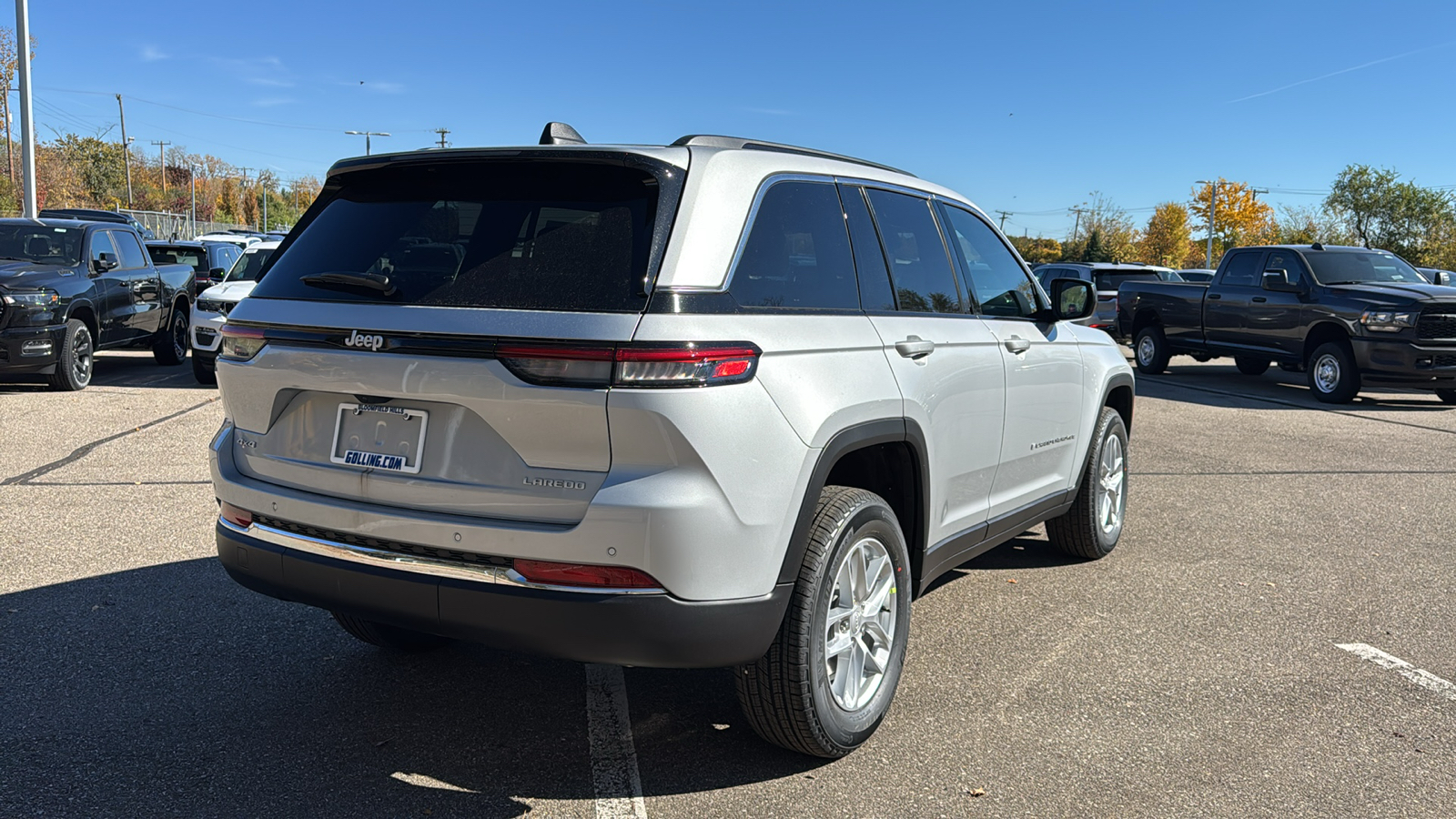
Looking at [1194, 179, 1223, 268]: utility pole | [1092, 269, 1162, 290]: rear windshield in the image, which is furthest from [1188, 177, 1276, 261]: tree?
[1092, 269, 1162, 290]: rear windshield

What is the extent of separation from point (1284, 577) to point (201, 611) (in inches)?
206

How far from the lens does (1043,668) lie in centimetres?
424

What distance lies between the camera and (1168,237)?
81.2 m

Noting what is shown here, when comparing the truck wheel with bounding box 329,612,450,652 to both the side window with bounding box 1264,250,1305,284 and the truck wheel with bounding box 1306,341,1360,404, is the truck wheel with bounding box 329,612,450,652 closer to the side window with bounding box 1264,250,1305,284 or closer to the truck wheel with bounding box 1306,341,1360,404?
the truck wheel with bounding box 1306,341,1360,404

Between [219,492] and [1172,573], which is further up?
[219,492]

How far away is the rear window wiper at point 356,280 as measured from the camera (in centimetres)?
308

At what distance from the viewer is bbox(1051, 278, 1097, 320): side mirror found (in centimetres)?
506

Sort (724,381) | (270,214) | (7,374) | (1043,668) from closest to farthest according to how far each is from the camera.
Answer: (724,381) < (1043,668) < (7,374) < (270,214)

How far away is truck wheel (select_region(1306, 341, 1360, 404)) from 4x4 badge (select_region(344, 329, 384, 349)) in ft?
44.7

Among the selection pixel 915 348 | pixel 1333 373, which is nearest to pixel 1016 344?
pixel 915 348

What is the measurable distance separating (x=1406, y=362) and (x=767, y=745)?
41.0 feet

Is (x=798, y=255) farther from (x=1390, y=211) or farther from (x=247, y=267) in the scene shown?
(x=1390, y=211)

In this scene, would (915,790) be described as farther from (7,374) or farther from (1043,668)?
(7,374)

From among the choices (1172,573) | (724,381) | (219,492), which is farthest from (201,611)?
(1172,573)
